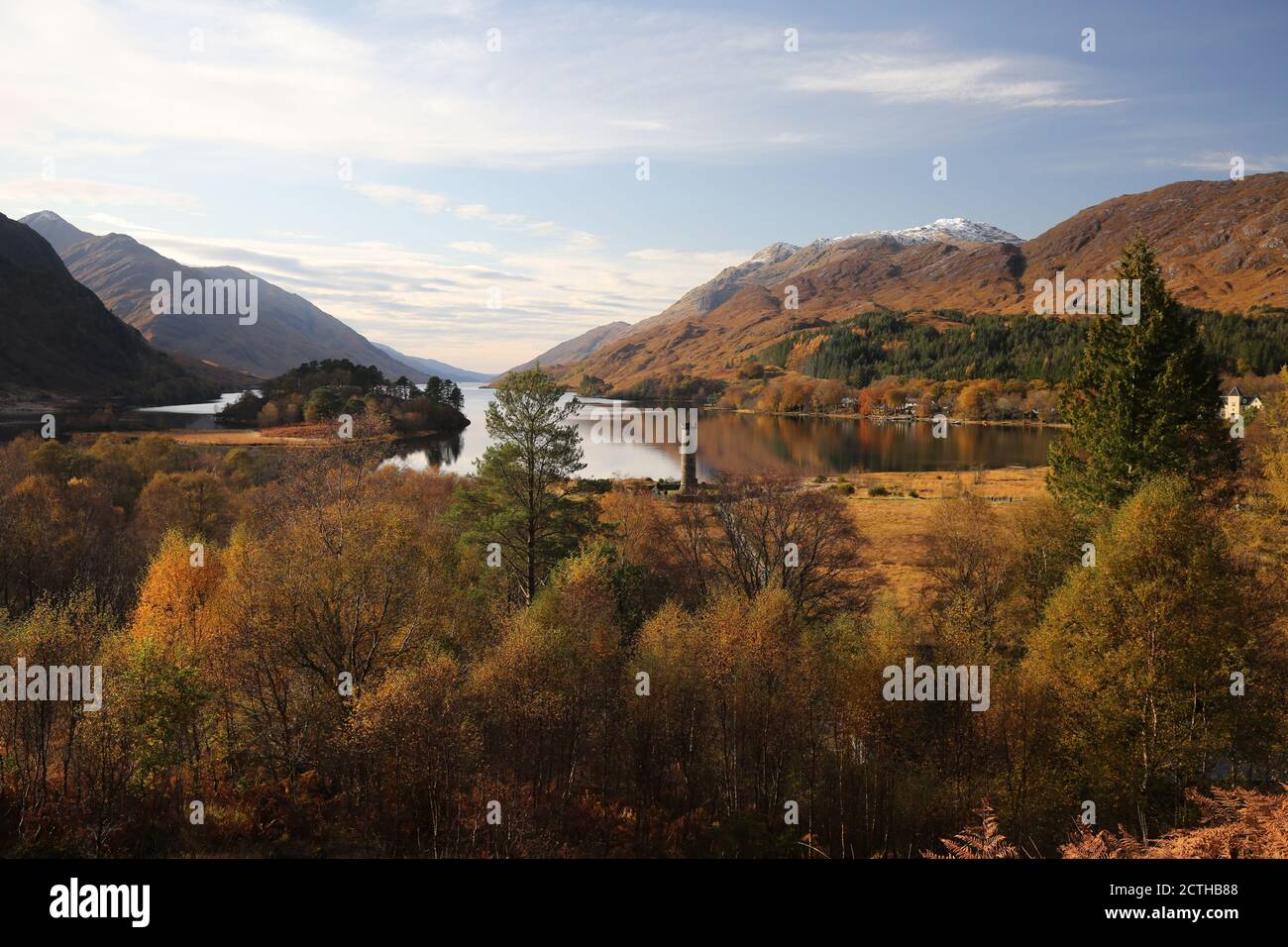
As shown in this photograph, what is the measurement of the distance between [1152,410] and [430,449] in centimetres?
11327

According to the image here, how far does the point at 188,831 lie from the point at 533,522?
20048 mm

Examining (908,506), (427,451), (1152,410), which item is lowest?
(908,506)

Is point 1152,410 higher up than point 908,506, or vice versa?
point 1152,410

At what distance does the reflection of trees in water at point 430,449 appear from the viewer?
380 ft

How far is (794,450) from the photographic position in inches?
5438

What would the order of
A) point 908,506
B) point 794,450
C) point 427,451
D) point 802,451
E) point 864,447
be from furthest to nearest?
point 864,447 → point 794,450 → point 802,451 → point 427,451 → point 908,506

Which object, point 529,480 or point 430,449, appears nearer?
point 529,480

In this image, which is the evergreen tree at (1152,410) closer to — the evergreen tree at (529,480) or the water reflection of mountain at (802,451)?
the evergreen tree at (529,480)

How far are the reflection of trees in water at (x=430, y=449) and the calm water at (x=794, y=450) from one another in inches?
6.4
